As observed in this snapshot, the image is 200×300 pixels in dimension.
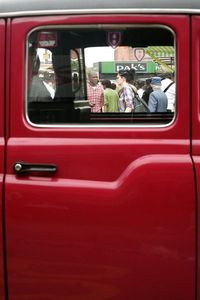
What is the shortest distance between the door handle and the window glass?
209mm

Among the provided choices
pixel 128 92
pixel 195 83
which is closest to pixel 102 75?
pixel 128 92

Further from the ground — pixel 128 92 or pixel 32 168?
pixel 128 92

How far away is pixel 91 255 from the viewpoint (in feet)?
7.48

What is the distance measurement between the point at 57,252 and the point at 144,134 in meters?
0.67

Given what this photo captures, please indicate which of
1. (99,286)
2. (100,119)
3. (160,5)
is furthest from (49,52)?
(99,286)

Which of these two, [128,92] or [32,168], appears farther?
[128,92]

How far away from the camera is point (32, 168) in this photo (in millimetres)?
2322

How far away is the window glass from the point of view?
236 cm

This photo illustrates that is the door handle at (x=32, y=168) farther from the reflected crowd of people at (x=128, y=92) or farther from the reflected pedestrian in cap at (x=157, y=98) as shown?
the reflected pedestrian in cap at (x=157, y=98)

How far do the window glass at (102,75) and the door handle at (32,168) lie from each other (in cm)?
21

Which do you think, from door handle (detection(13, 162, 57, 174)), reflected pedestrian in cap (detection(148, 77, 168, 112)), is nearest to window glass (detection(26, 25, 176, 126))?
reflected pedestrian in cap (detection(148, 77, 168, 112))

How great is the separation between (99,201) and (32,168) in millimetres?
345

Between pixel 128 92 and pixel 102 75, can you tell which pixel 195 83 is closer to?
pixel 128 92

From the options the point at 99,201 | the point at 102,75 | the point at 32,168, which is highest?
the point at 102,75
